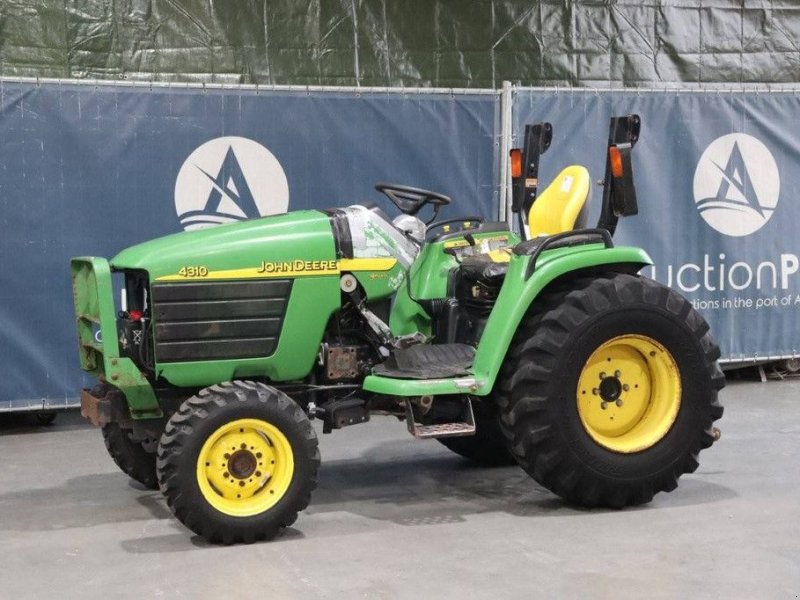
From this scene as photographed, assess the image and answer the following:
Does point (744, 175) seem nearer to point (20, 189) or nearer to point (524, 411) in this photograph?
point (524, 411)

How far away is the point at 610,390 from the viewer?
252 inches

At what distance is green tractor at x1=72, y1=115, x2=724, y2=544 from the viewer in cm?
584

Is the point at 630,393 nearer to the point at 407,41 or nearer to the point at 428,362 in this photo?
the point at 428,362

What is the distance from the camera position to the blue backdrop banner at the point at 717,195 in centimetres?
938

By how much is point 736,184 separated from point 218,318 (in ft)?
16.0

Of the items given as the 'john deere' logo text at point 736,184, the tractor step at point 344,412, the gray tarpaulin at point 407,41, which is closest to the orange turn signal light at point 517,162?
the tractor step at point 344,412

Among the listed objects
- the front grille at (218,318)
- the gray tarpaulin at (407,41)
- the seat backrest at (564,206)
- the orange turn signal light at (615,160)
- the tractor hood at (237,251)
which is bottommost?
the front grille at (218,318)

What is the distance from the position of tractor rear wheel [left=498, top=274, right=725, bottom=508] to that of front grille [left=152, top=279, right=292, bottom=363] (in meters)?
1.10

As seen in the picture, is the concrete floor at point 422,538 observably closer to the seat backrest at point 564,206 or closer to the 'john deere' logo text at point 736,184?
the seat backrest at point 564,206

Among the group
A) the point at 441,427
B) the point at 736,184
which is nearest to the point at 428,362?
the point at 441,427

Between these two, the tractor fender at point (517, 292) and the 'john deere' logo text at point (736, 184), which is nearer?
the tractor fender at point (517, 292)

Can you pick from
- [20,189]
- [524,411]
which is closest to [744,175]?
[524,411]

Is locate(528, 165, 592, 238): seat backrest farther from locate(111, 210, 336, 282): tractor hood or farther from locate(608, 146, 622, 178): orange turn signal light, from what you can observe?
locate(111, 210, 336, 282): tractor hood

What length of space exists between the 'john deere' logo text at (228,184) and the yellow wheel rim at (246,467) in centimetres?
296
